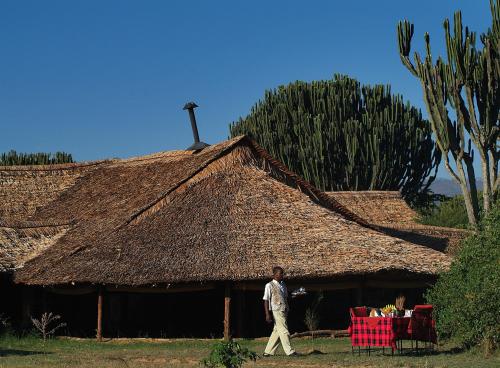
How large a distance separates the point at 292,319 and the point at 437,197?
1467 inches

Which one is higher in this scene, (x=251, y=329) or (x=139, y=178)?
(x=139, y=178)

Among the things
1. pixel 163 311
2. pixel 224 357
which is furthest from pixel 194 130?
pixel 224 357

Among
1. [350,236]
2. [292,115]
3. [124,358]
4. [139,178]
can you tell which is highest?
[292,115]

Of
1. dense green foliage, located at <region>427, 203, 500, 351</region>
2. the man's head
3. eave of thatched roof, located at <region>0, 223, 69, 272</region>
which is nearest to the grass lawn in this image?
dense green foliage, located at <region>427, 203, 500, 351</region>

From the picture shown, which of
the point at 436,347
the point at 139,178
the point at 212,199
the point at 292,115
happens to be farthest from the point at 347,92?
the point at 436,347

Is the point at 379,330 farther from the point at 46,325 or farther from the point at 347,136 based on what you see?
the point at 347,136

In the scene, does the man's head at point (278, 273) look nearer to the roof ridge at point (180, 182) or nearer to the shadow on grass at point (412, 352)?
the shadow on grass at point (412, 352)

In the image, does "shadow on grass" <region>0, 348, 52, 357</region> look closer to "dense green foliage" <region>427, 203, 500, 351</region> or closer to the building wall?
the building wall

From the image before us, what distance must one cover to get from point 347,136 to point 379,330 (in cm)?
3738

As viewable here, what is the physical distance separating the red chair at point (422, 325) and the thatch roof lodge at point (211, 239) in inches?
258

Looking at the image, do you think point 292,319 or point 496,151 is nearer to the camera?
point 292,319

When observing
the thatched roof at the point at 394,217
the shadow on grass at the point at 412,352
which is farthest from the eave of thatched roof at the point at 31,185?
the shadow on grass at the point at 412,352

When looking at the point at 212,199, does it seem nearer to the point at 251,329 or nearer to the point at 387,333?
the point at 251,329

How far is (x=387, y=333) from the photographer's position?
1739 cm
